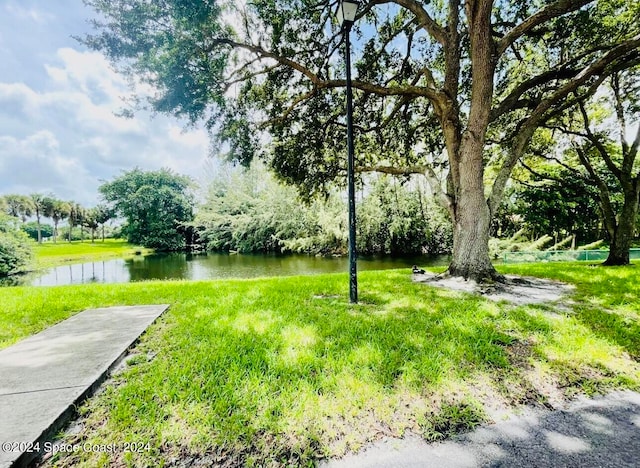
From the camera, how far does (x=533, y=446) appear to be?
171 cm

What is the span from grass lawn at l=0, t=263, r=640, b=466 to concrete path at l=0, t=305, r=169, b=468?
0.16 m

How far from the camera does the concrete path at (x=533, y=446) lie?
1.58 meters

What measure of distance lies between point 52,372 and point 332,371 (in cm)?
237

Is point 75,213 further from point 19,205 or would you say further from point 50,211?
point 19,205

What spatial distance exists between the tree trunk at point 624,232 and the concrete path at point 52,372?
11177 mm

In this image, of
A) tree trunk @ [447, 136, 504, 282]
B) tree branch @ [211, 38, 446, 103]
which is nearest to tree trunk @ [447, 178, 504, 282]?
tree trunk @ [447, 136, 504, 282]

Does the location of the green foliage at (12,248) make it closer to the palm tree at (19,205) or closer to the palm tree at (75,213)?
the palm tree at (19,205)

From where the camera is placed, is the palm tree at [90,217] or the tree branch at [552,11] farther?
the palm tree at [90,217]

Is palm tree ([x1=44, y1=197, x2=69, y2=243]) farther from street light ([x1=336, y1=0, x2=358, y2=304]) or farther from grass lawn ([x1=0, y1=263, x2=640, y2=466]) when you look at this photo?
street light ([x1=336, y1=0, x2=358, y2=304])

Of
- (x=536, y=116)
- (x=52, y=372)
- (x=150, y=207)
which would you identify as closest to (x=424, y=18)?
(x=536, y=116)

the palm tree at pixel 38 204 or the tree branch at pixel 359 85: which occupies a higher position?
the palm tree at pixel 38 204

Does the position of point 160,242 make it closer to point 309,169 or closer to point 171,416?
point 309,169

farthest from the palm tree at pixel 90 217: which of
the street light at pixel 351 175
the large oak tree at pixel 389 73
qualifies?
the street light at pixel 351 175

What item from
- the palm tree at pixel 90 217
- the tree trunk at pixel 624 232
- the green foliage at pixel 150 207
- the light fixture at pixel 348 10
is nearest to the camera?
the light fixture at pixel 348 10
